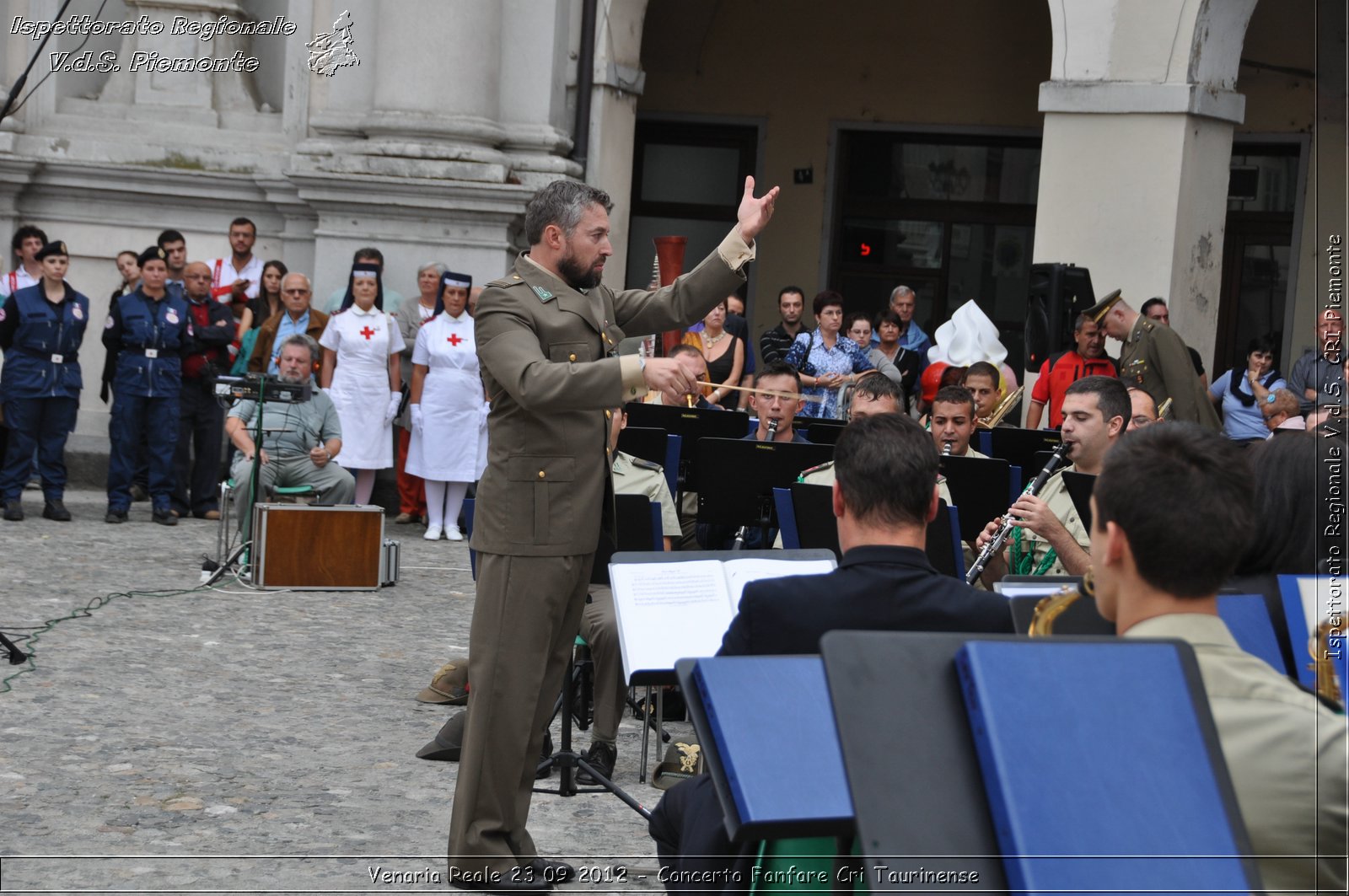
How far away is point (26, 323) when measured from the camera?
1073cm

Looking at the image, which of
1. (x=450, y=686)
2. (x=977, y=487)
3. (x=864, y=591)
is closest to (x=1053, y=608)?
(x=864, y=591)

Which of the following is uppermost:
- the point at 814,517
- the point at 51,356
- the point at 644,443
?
the point at 51,356

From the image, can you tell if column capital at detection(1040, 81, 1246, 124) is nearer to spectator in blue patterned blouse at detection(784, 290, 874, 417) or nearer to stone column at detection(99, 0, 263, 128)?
spectator in blue patterned blouse at detection(784, 290, 874, 417)

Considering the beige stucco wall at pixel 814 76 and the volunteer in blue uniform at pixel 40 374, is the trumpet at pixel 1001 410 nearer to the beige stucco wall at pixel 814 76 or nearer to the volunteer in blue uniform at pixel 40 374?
the beige stucco wall at pixel 814 76

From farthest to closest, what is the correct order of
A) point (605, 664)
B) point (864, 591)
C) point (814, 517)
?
1. point (605, 664)
2. point (814, 517)
3. point (864, 591)

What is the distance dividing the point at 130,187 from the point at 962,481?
8.76 metres

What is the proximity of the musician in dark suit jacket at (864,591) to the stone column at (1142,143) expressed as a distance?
901cm

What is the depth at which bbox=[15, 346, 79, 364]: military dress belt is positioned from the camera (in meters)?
10.7

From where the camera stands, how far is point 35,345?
10734 mm

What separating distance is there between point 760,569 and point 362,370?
771 cm

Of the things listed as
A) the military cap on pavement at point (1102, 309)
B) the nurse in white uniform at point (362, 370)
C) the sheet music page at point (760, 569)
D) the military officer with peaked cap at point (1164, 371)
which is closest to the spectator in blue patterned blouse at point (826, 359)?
the military cap on pavement at point (1102, 309)

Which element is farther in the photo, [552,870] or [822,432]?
[822,432]

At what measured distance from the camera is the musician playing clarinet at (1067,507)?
524 centimetres

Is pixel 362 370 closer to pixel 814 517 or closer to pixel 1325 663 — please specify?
pixel 814 517
